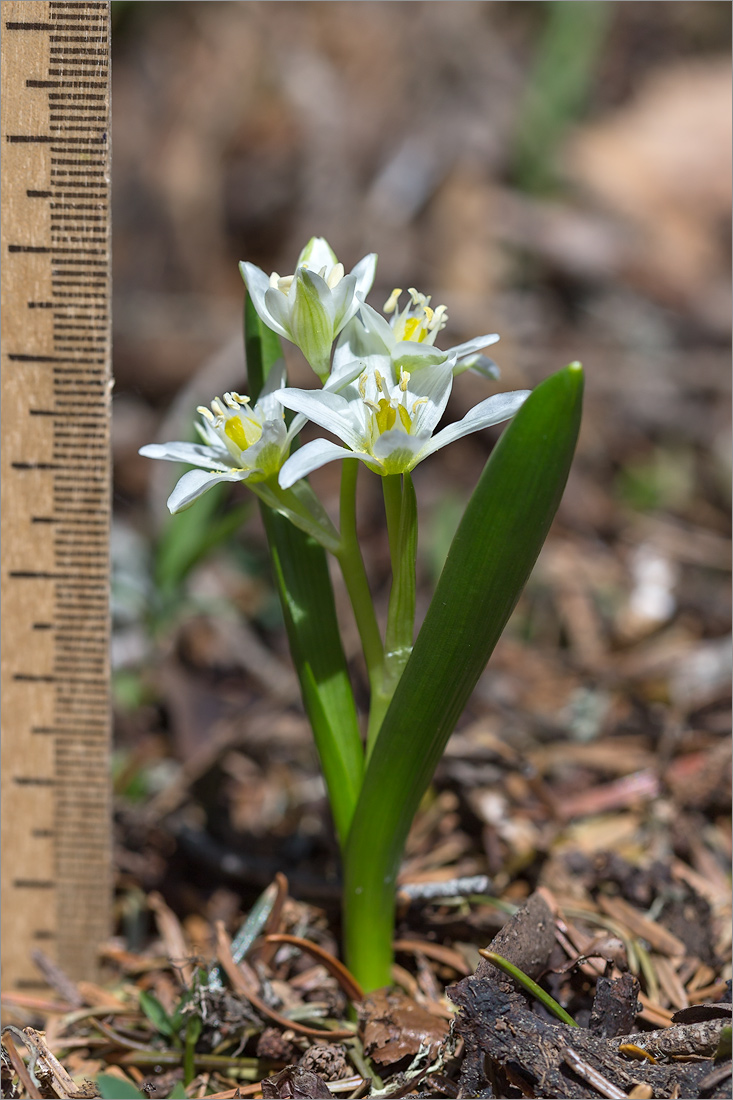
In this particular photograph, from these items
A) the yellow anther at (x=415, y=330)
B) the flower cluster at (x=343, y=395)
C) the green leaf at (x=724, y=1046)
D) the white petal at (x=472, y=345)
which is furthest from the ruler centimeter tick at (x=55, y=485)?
the green leaf at (x=724, y=1046)

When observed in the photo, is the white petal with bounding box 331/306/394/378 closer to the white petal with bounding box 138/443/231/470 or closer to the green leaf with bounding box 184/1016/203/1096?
the white petal with bounding box 138/443/231/470

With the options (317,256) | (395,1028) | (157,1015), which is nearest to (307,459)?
(317,256)

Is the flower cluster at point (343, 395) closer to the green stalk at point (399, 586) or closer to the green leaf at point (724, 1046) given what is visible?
the green stalk at point (399, 586)

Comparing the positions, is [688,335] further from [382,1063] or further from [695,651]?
[382,1063]

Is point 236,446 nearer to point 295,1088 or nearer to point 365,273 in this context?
point 365,273

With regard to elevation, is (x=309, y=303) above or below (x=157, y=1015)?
above

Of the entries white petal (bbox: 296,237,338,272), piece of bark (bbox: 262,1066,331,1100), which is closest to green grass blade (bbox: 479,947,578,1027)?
piece of bark (bbox: 262,1066,331,1100)

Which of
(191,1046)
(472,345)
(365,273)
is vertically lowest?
(191,1046)
